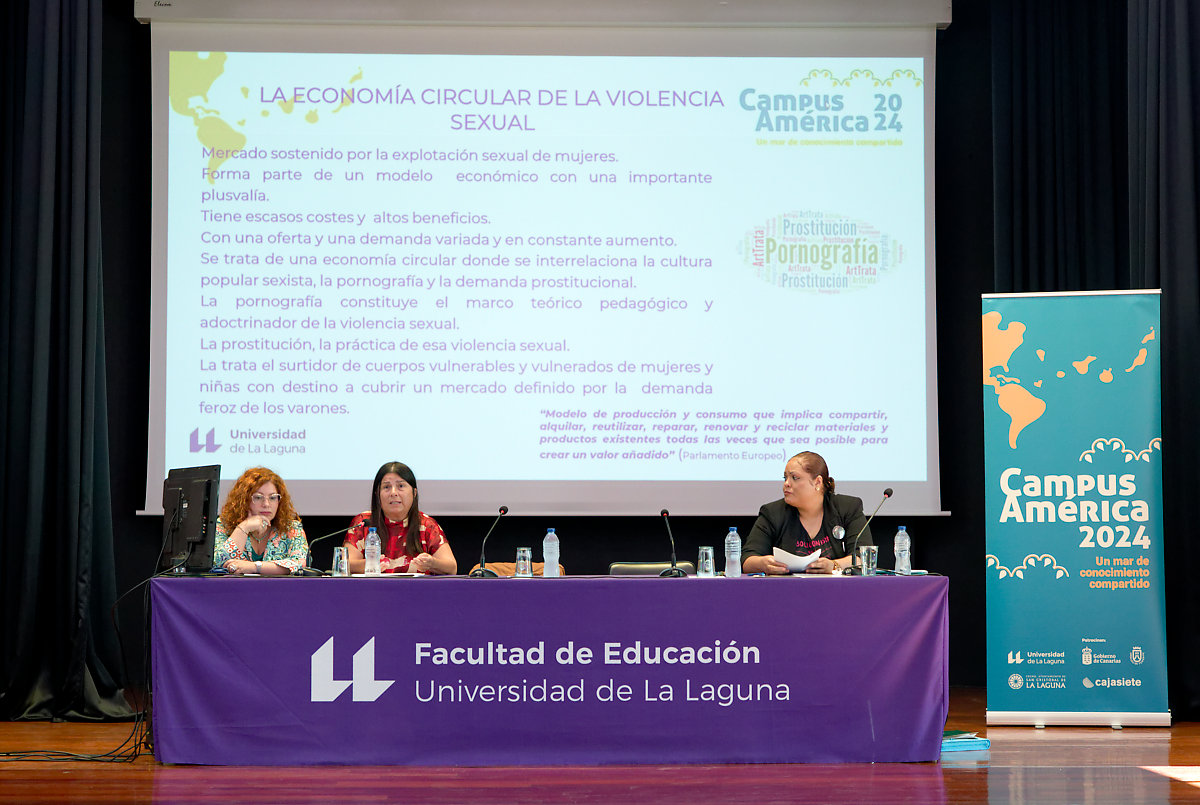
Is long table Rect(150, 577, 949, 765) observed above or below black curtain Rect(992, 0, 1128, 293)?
below

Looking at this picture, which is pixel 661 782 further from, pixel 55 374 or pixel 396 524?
pixel 55 374

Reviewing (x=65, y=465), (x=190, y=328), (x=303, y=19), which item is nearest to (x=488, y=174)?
(x=303, y=19)

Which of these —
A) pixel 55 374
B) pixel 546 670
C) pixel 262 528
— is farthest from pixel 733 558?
pixel 55 374

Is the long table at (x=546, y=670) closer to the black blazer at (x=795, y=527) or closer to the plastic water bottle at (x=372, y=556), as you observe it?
the plastic water bottle at (x=372, y=556)

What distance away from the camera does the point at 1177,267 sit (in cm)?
480

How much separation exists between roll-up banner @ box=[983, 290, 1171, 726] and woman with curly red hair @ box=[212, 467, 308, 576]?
2642mm

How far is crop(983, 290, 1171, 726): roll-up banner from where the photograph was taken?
173 inches

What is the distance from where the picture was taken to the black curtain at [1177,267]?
479 cm

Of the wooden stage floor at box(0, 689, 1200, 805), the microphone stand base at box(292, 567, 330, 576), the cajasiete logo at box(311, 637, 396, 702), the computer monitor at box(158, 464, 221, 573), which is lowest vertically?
the wooden stage floor at box(0, 689, 1200, 805)

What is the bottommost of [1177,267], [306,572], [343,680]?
[343,680]

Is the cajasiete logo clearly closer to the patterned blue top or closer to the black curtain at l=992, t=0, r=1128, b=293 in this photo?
the patterned blue top

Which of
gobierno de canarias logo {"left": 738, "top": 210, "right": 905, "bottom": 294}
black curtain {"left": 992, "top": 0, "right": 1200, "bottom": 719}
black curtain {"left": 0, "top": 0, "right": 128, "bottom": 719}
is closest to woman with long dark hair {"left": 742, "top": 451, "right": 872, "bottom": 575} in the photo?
gobierno de canarias logo {"left": 738, "top": 210, "right": 905, "bottom": 294}

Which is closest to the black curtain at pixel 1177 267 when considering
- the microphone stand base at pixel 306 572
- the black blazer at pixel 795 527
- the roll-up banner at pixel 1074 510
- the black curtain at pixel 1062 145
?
the black curtain at pixel 1062 145

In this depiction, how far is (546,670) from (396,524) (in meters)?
1.01
